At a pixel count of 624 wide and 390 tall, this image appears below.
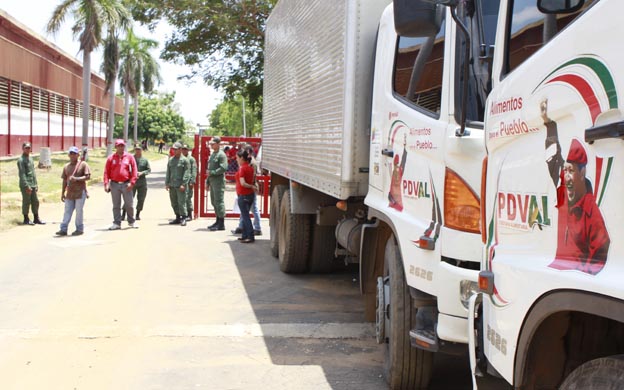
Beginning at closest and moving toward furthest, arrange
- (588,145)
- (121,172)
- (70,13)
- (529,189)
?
(588,145)
(529,189)
(121,172)
(70,13)

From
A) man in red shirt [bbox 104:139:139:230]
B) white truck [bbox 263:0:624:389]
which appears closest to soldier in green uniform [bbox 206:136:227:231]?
man in red shirt [bbox 104:139:139:230]

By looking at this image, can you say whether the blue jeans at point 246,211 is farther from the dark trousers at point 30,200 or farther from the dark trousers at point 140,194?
the dark trousers at point 30,200

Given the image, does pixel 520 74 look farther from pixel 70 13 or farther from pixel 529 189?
pixel 70 13

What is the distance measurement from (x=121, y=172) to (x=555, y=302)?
13489 millimetres

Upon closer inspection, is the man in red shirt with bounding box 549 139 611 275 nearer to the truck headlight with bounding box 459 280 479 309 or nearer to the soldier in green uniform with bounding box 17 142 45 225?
the truck headlight with bounding box 459 280 479 309

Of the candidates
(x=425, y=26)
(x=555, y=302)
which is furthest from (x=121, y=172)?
(x=555, y=302)

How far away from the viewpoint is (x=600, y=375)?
2412 millimetres

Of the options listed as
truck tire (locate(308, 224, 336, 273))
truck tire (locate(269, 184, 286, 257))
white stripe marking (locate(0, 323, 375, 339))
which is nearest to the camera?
white stripe marking (locate(0, 323, 375, 339))

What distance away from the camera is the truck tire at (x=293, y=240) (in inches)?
380

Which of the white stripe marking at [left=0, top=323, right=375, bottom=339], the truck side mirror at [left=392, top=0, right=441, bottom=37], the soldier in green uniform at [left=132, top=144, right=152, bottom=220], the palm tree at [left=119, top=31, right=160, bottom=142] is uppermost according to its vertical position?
the palm tree at [left=119, top=31, right=160, bottom=142]

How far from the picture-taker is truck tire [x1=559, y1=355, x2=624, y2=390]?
2.33 meters

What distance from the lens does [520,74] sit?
3.10 m

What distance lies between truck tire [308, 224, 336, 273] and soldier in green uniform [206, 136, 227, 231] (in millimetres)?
5476

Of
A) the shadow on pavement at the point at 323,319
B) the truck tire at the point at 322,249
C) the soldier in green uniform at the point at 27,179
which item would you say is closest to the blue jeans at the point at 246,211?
→ the shadow on pavement at the point at 323,319
